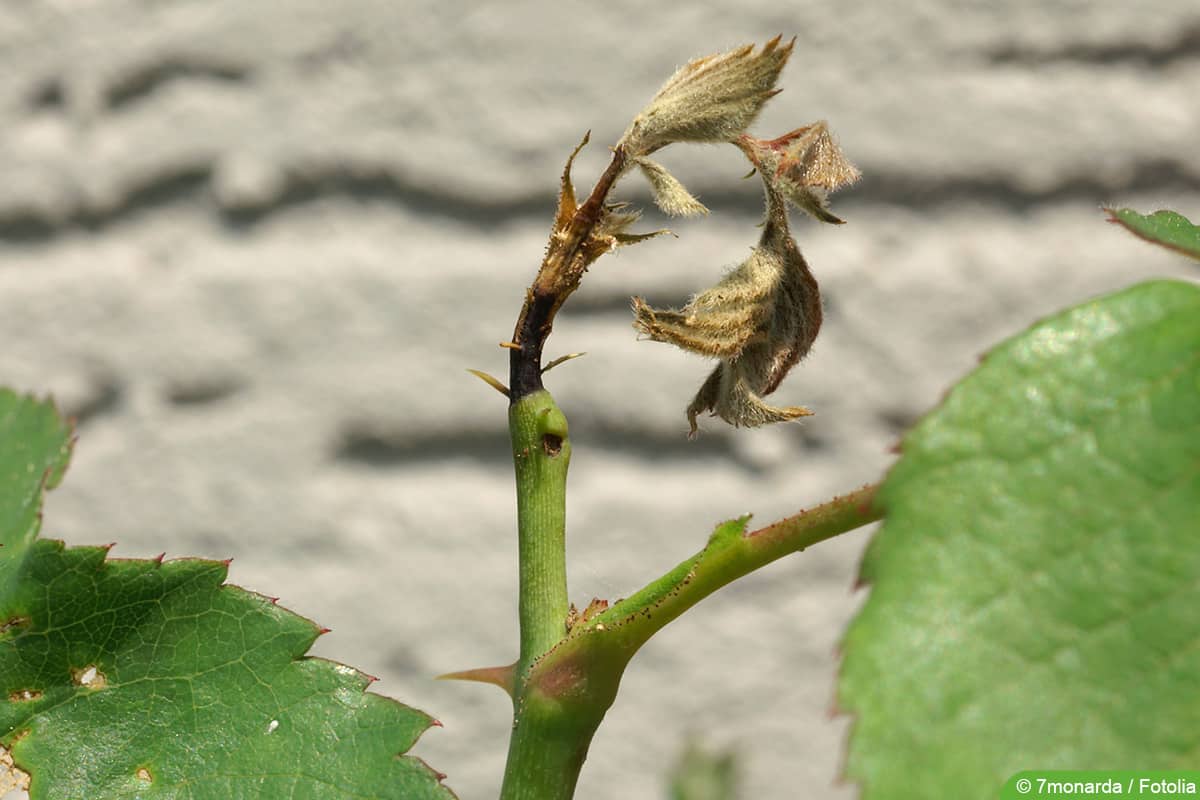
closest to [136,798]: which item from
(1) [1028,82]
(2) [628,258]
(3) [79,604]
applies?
(3) [79,604]

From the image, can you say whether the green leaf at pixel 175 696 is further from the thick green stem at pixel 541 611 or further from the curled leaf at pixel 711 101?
the curled leaf at pixel 711 101

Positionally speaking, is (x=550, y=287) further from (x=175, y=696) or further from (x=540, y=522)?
(x=175, y=696)

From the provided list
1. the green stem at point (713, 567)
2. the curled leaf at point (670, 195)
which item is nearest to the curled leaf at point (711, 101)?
the curled leaf at point (670, 195)

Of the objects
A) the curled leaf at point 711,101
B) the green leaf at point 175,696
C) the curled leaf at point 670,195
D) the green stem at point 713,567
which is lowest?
the green leaf at point 175,696

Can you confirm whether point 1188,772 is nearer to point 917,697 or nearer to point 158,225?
point 917,697

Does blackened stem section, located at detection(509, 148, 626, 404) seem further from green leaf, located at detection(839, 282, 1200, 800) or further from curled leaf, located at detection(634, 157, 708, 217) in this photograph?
green leaf, located at detection(839, 282, 1200, 800)

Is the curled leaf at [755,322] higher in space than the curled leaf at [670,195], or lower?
lower
